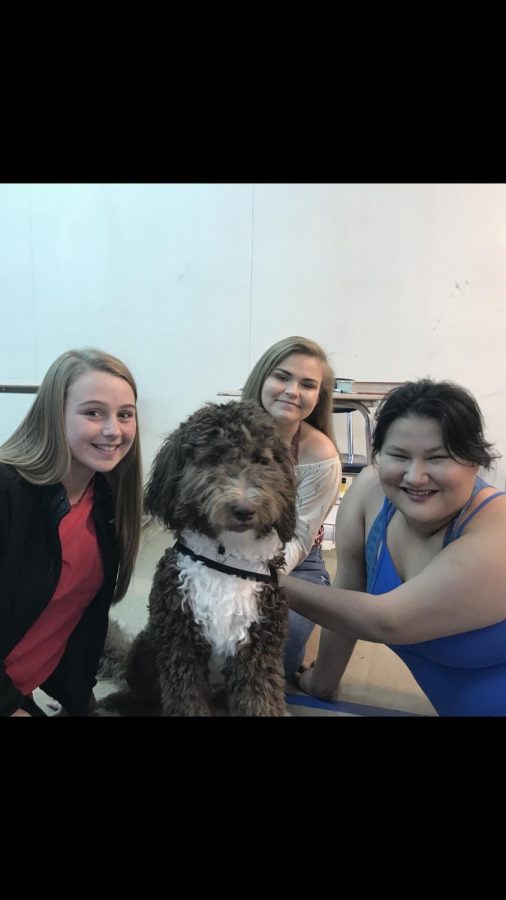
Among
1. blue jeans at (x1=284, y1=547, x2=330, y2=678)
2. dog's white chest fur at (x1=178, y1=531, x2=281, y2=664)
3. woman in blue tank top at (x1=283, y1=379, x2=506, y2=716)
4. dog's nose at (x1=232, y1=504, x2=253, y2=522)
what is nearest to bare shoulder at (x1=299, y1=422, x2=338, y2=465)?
woman in blue tank top at (x1=283, y1=379, x2=506, y2=716)

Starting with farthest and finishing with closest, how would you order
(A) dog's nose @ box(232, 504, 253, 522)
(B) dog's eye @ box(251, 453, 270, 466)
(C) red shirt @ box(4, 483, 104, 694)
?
(C) red shirt @ box(4, 483, 104, 694) < (B) dog's eye @ box(251, 453, 270, 466) < (A) dog's nose @ box(232, 504, 253, 522)

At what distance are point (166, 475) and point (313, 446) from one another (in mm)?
614

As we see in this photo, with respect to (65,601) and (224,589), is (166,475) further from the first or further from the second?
(65,601)

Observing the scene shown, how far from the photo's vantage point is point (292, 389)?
53.4 inches

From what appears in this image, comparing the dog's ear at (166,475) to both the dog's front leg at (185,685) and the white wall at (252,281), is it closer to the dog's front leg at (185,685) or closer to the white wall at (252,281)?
the dog's front leg at (185,685)

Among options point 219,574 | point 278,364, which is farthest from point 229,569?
point 278,364

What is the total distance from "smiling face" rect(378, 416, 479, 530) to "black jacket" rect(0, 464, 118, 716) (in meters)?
0.71

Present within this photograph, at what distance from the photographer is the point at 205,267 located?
2.44 m

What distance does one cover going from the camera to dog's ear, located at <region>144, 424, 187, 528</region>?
1006mm

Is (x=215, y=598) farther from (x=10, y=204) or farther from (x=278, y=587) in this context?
(x=10, y=204)

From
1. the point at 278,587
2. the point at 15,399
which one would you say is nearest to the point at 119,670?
the point at 278,587

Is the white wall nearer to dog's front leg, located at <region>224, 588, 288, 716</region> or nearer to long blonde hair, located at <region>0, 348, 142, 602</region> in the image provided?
long blonde hair, located at <region>0, 348, 142, 602</region>

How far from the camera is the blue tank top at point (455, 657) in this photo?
1.07 metres

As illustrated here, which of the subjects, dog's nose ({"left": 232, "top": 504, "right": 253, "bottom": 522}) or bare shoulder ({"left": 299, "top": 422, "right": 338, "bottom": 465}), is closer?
dog's nose ({"left": 232, "top": 504, "right": 253, "bottom": 522})
